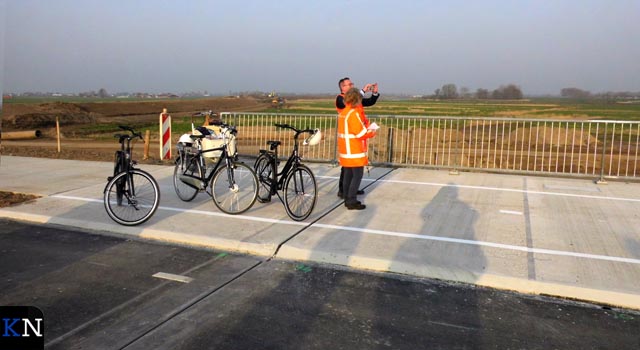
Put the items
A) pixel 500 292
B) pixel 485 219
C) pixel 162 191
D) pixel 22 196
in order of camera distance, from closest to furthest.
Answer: pixel 500 292 < pixel 485 219 < pixel 22 196 < pixel 162 191

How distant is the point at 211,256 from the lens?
5.64 metres

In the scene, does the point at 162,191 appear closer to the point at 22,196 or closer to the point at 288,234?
the point at 22,196

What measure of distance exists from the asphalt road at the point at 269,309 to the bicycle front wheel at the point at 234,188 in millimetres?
1751

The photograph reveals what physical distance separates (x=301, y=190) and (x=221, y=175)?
1.14 meters

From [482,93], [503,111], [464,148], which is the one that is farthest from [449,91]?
[464,148]

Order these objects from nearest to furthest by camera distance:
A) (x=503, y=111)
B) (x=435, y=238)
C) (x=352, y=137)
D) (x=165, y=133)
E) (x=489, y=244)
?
(x=489, y=244) < (x=435, y=238) < (x=352, y=137) < (x=165, y=133) < (x=503, y=111)

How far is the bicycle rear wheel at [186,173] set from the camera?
773cm

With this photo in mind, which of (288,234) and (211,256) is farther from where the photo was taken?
(288,234)

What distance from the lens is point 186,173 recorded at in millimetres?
7770

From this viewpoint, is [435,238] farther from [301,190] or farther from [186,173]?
[186,173]

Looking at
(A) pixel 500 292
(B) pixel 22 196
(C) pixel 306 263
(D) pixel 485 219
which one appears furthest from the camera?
(B) pixel 22 196

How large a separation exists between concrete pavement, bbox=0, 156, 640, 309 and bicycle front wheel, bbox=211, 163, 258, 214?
192mm

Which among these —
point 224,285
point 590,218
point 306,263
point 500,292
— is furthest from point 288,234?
point 590,218

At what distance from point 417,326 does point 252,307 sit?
132cm
